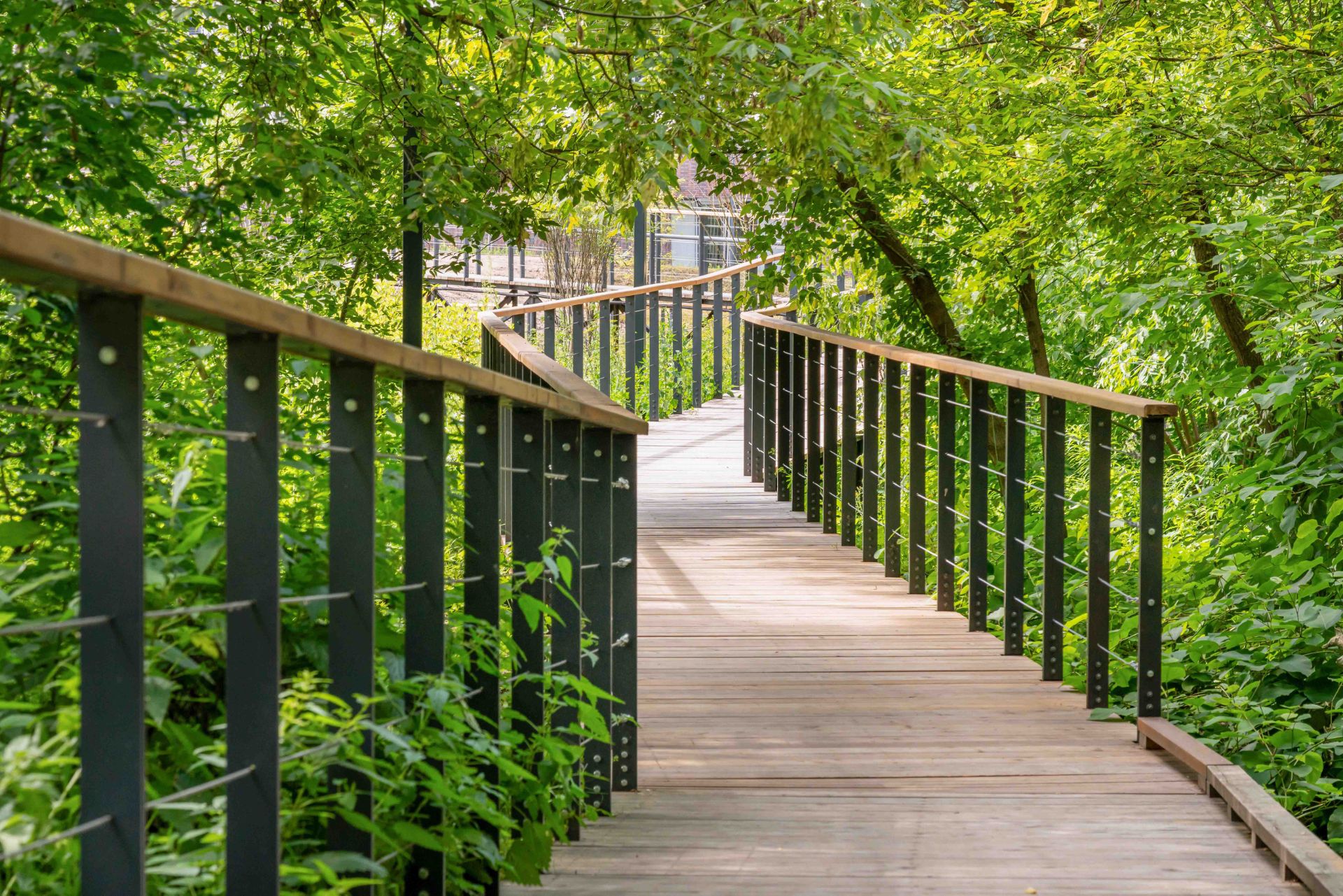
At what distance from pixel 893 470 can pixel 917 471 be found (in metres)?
0.31

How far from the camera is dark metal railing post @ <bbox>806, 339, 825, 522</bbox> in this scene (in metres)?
7.07

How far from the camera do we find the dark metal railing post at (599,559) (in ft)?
10.3

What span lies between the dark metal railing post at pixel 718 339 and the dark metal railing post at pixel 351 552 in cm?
1054

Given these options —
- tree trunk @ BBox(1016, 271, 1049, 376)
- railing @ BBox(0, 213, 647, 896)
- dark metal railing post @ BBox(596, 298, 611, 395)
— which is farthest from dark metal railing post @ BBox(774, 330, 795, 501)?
railing @ BBox(0, 213, 647, 896)

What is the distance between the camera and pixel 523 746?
106 inches

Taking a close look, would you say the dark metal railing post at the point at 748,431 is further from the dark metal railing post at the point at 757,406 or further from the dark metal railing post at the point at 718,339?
the dark metal railing post at the point at 718,339

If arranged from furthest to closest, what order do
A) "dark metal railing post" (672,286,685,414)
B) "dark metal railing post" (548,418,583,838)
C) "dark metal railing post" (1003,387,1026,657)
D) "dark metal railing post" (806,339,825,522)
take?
"dark metal railing post" (672,286,685,414), "dark metal railing post" (806,339,825,522), "dark metal railing post" (1003,387,1026,657), "dark metal railing post" (548,418,583,838)

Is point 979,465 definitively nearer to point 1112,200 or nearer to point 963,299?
point 1112,200

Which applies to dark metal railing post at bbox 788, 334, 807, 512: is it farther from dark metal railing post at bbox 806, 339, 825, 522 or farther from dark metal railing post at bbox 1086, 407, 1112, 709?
dark metal railing post at bbox 1086, 407, 1112, 709

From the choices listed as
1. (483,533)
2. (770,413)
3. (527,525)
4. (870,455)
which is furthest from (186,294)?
(770,413)

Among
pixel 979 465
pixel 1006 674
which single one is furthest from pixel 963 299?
pixel 1006 674

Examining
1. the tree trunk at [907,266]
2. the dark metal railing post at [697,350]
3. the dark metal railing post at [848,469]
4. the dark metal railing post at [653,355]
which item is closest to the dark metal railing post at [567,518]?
the dark metal railing post at [848,469]

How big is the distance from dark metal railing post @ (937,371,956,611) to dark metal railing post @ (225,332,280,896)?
12.9ft

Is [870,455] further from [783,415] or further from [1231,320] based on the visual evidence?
[1231,320]
